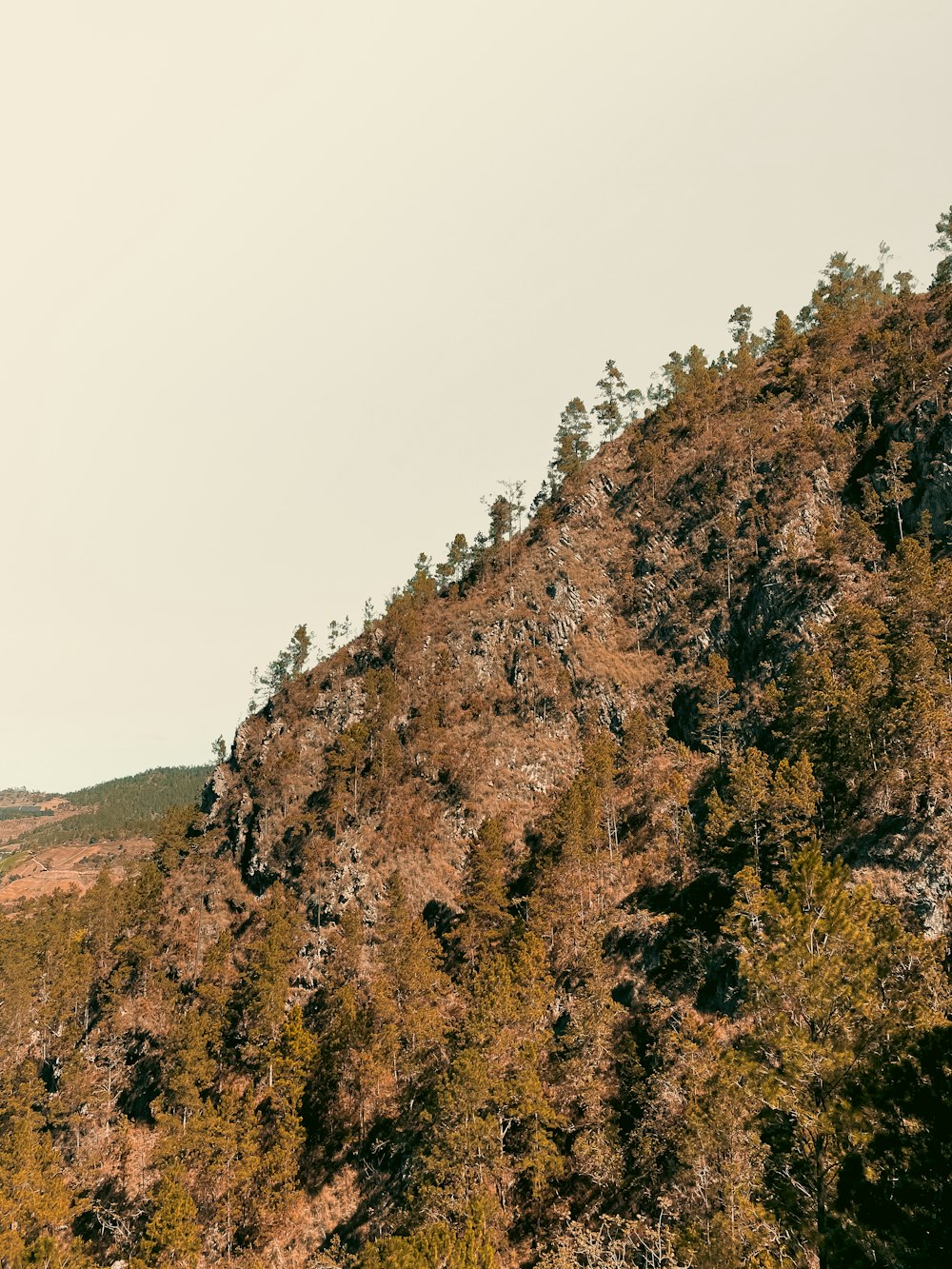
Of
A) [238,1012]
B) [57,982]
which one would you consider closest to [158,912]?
[57,982]

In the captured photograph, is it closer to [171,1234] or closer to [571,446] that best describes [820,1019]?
[171,1234]

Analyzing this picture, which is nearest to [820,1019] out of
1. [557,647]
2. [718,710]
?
[718,710]

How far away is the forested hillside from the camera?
76.1ft

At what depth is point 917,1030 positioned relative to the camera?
18.9 meters

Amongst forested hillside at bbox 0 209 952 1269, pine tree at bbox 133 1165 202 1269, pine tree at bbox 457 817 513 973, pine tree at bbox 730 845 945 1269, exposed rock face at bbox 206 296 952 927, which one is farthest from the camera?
exposed rock face at bbox 206 296 952 927

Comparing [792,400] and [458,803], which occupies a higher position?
[792,400]

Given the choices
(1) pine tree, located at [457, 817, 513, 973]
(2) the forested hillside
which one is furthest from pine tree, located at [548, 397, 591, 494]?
(1) pine tree, located at [457, 817, 513, 973]

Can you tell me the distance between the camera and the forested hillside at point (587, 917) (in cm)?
2319

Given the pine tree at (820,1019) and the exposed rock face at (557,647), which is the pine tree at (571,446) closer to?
the exposed rock face at (557,647)

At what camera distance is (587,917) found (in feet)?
230

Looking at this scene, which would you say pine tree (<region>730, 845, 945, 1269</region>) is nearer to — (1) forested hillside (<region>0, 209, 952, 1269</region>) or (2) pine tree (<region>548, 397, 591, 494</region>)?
(1) forested hillside (<region>0, 209, 952, 1269</region>)

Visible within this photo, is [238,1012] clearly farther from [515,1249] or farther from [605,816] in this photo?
[605,816]

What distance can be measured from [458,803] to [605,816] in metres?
21.5

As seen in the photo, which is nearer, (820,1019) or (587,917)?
(820,1019)
